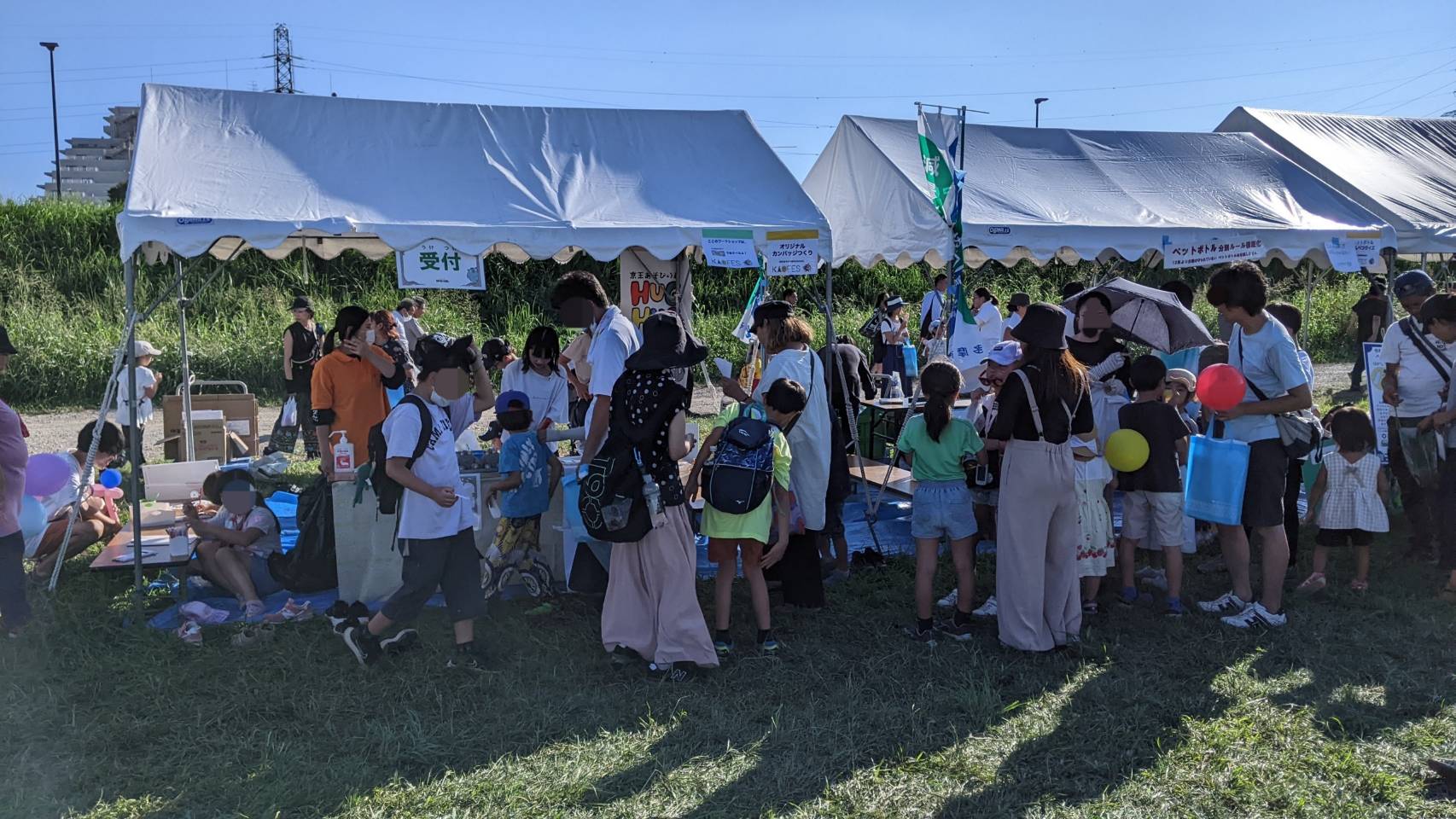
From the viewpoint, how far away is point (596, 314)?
5133mm

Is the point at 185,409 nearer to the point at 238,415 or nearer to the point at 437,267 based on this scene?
the point at 238,415

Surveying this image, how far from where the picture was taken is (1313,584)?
578 centimetres

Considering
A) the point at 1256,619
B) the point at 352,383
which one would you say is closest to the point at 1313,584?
the point at 1256,619

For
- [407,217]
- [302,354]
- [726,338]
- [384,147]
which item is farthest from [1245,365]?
[726,338]

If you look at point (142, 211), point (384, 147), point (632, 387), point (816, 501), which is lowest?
point (816, 501)

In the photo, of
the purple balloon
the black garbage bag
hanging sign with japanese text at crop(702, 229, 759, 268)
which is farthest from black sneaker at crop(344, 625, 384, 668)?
hanging sign with japanese text at crop(702, 229, 759, 268)

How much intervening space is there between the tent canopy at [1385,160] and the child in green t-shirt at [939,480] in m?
5.99

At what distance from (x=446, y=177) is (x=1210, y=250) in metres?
5.78

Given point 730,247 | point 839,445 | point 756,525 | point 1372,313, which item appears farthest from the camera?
point 1372,313

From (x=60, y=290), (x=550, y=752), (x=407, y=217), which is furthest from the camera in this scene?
(x=60, y=290)

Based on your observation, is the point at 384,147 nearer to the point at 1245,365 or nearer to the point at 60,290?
the point at 1245,365

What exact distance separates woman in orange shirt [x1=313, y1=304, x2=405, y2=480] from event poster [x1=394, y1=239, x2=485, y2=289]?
0.34 m

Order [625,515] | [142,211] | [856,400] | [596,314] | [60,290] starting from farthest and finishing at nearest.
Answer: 1. [60,290]
2. [856,400]
3. [142,211]
4. [596,314]
5. [625,515]

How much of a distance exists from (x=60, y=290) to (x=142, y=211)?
56.6 feet
